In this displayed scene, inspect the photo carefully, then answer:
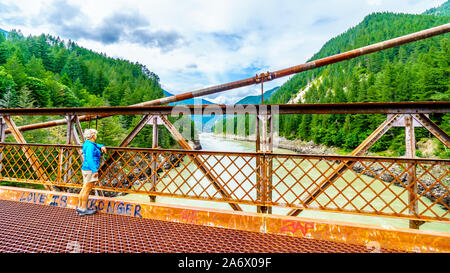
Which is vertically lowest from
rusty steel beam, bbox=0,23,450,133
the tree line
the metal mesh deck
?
the metal mesh deck

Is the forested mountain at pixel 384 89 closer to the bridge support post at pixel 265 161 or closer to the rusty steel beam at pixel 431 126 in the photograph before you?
the rusty steel beam at pixel 431 126

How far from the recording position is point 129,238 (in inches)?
82.7

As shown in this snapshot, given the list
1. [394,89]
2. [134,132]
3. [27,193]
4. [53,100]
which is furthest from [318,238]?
[53,100]

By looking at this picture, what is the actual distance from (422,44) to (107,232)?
8475cm

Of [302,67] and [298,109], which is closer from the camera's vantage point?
[298,109]

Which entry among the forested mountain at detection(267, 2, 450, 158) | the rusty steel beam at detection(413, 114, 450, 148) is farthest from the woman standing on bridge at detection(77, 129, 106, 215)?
the forested mountain at detection(267, 2, 450, 158)

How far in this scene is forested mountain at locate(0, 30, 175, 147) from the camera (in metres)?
24.3

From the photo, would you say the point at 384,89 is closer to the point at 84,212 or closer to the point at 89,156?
the point at 89,156

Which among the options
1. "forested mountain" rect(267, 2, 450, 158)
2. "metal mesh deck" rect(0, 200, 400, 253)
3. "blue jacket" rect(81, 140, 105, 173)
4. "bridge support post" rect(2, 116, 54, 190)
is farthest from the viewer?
"forested mountain" rect(267, 2, 450, 158)

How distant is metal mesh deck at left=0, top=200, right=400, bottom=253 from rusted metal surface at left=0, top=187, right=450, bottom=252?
1 centimetres

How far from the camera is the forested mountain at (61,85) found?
79.6 feet

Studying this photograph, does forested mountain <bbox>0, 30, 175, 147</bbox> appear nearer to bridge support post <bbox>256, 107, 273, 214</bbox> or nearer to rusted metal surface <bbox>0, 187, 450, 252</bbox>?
rusted metal surface <bbox>0, 187, 450, 252</bbox>

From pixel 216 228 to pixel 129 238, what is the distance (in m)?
0.95

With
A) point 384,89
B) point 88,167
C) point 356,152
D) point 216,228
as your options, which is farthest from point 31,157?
point 384,89
